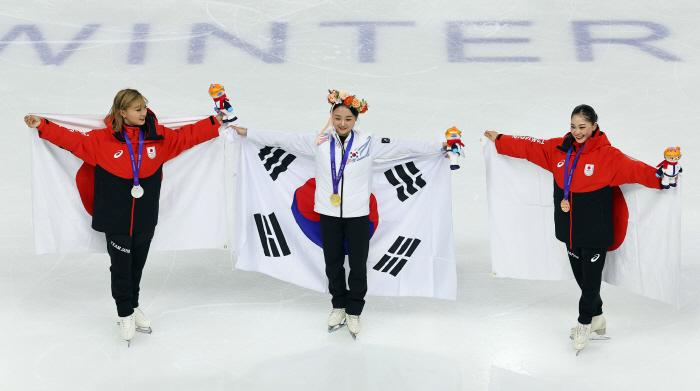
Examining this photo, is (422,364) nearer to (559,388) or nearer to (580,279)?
(559,388)

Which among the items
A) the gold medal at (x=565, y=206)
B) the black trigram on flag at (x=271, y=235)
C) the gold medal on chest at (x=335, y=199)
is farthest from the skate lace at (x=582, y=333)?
the black trigram on flag at (x=271, y=235)

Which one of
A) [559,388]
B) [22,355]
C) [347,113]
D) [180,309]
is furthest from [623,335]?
[22,355]

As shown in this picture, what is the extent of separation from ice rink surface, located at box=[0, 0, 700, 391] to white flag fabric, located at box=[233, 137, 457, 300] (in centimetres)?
25

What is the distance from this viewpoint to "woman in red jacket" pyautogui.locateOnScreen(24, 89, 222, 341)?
471 cm

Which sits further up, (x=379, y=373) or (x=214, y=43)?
(x=214, y=43)

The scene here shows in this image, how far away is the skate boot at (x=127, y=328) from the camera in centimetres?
490

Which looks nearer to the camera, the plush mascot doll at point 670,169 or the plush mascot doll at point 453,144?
the plush mascot doll at point 670,169

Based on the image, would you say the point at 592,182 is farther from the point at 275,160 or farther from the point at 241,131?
the point at 241,131

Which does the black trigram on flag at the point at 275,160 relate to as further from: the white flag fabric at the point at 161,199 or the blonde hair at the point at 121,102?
the blonde hair at the point at 121,102

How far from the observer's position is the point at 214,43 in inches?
395

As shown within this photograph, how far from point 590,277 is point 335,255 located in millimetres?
1668

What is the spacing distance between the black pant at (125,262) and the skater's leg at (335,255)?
117 cm

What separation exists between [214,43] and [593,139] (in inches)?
259

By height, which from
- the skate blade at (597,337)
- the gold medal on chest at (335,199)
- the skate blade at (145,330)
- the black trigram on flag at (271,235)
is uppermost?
the gold medal on chest at (335,199)
